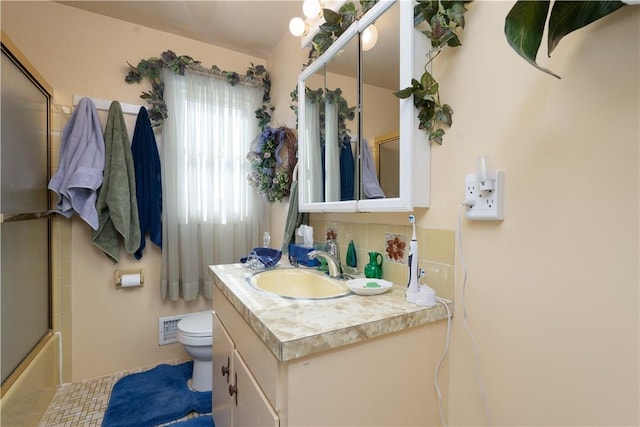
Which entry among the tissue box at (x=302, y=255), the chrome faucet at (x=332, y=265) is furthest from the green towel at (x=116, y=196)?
the chrome faucet at (x=332, y=265)

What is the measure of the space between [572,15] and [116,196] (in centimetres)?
202

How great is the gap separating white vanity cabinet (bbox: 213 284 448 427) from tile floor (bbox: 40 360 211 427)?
3.47ft

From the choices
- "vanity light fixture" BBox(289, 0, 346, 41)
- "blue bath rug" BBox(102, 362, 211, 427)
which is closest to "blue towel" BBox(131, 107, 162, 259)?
"blue bath rug" BBox(102, 362, 211, 427)

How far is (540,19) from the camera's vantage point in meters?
0.50

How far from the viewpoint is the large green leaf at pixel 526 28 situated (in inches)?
19.5

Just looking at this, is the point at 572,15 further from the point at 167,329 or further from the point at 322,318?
the point at 167,329

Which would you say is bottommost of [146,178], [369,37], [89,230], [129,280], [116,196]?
[129,280]

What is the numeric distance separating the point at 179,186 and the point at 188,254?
461 millimetres

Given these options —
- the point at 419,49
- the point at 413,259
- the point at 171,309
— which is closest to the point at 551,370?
the point at 413,259

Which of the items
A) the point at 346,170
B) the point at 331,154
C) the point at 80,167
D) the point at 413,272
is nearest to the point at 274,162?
the point at 331,154

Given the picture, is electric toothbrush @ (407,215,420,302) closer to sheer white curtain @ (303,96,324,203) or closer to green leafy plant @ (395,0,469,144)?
green leafy plant @ (395,0,469,144)

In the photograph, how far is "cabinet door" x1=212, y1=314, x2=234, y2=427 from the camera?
3.41ft

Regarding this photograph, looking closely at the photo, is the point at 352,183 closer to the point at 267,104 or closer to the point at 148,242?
the point at 267,104

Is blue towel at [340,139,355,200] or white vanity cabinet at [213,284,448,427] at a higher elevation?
blue towel at [340,139,355,200]
